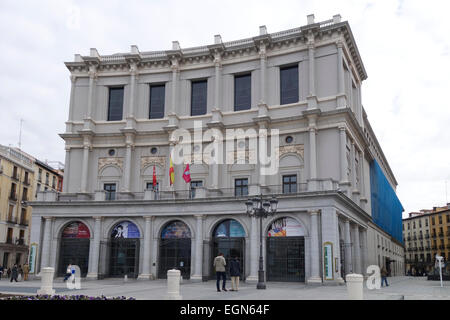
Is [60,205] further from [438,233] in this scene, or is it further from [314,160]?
Answer: [438,233]

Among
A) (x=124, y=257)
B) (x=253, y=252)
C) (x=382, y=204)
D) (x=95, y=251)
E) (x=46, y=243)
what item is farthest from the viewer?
(x=382, y=204)

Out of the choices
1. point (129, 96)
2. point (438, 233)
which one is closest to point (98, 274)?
point (129, 96)

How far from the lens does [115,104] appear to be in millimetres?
43906

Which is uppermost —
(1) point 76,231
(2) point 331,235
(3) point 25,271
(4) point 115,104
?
(4) point 115,104

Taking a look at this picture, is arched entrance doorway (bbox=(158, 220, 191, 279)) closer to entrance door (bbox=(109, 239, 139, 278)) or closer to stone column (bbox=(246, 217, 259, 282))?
entrance door (bbox=(109, 239, 139, 278))

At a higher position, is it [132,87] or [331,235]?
[132,87]

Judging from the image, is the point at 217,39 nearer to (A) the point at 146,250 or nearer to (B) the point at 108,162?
(B) the point at 108,162

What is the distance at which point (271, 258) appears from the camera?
32.7 meters

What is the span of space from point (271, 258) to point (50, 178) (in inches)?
1800

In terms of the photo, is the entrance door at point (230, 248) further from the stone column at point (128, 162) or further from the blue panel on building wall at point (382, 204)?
the blue panel on building wall at point (382, 204)

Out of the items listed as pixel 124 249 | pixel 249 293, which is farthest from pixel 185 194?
pixel 249 293

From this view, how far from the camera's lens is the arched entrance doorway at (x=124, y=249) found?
3631cm

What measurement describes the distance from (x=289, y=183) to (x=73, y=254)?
59.5 feet

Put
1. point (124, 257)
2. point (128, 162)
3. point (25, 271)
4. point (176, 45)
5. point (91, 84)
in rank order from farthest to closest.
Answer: point (91, 84) < point (176, 45) < point (128, 162) < point (124, 257) < point (25, 271)
